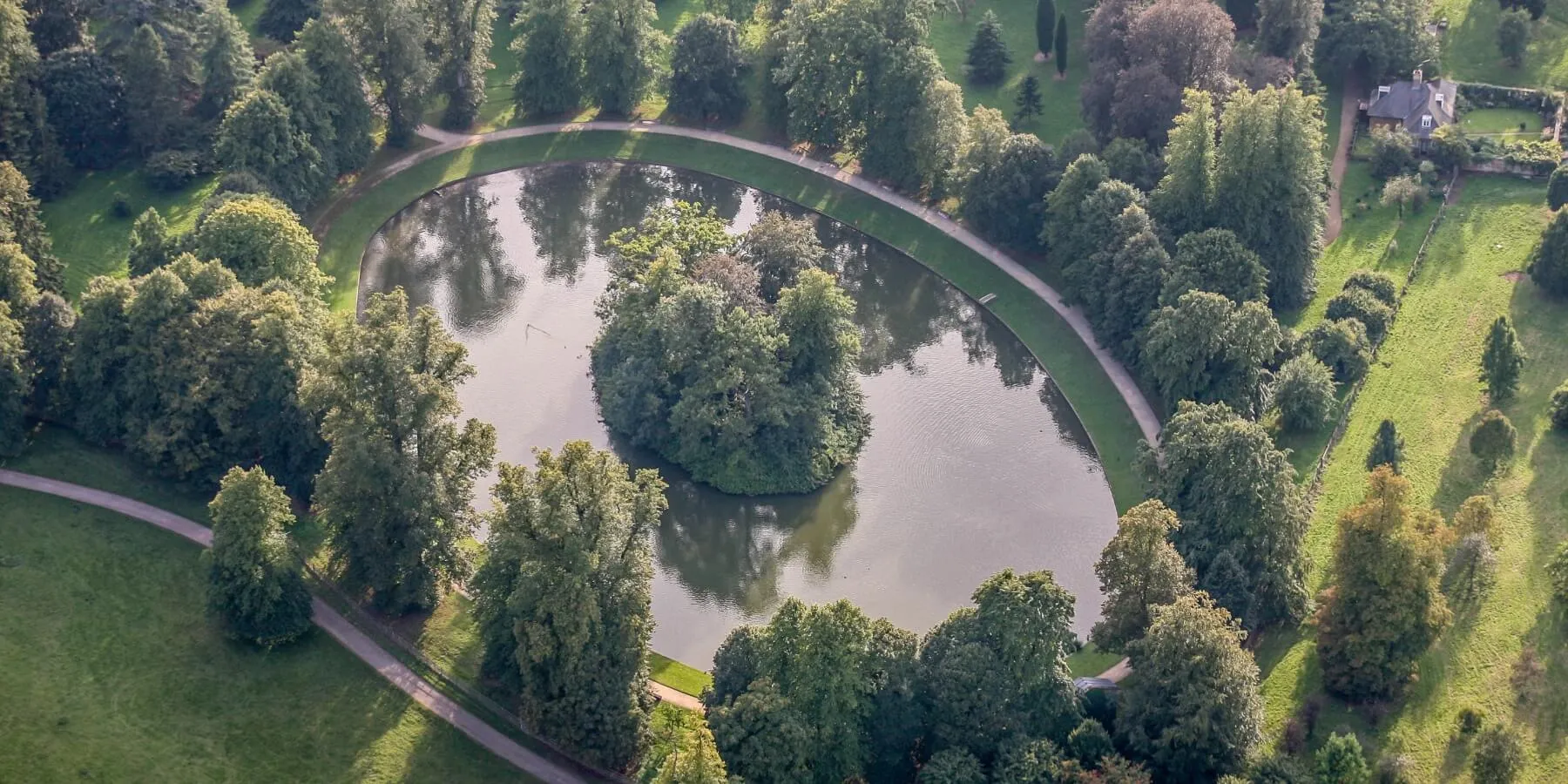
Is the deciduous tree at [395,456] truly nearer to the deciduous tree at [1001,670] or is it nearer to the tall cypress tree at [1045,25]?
the deciduous tree at [1001,670]

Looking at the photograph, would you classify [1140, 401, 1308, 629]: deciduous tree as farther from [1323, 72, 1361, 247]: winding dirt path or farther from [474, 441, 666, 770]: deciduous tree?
[1323, 72, 1361, 247]: winding dirt path

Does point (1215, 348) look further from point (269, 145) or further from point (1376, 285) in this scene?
point (269, 145)

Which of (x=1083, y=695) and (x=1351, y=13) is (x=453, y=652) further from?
(x=1351, y=13)

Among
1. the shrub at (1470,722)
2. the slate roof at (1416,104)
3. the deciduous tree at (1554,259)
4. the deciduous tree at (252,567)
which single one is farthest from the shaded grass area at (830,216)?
the slate roof at (1416,104)

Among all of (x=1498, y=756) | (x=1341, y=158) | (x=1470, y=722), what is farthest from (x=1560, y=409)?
(x=1341, y=158)

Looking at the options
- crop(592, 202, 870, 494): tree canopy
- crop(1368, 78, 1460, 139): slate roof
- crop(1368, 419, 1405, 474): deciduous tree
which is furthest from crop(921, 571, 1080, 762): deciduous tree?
crop(1368, 78, 1460, 139): slate roof

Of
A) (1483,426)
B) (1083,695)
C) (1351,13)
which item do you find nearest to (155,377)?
(1083,695)
